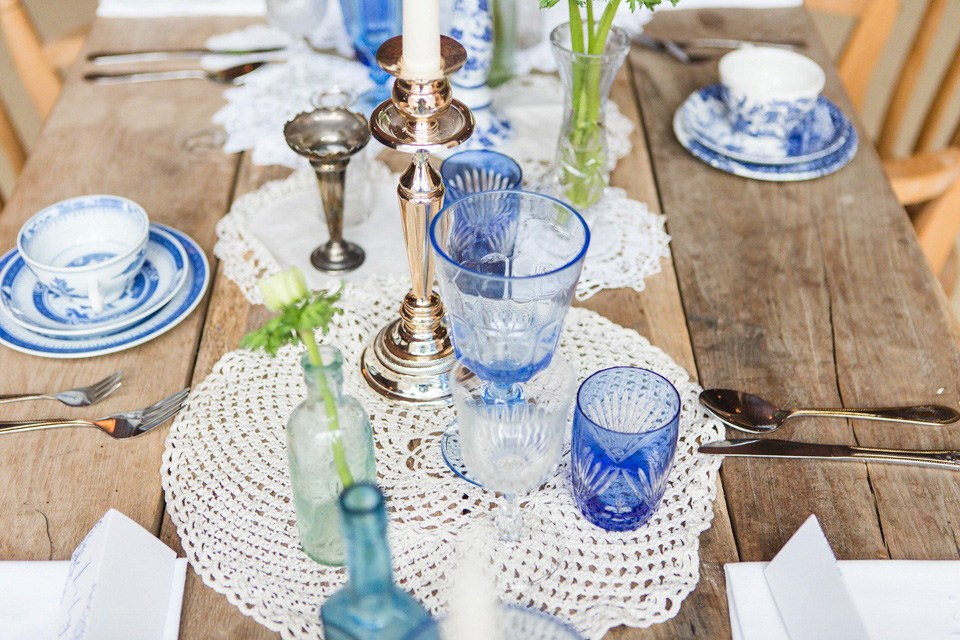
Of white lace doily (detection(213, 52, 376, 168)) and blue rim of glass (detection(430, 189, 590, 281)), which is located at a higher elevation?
blue rim of glass (detection(430, 189, 590, 281))

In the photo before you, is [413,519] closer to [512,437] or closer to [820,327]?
[512,437]

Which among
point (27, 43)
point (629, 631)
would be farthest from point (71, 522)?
point (27, 43)

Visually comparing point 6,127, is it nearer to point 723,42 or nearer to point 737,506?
point 723,42

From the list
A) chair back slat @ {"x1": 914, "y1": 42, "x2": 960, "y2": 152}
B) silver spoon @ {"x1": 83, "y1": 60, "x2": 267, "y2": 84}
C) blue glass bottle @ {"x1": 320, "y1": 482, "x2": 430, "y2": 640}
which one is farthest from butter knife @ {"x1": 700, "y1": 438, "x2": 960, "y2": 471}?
silver spoon @ {"x1": 83, "y1": 60, "x2": 267, "y2": 84}

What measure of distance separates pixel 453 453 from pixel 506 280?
20cm

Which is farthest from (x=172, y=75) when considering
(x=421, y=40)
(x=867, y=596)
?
(x=867, y=596)

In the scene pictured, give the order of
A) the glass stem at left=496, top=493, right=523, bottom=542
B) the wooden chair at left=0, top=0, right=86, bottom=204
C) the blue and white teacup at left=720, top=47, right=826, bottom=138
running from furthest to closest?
1. the wooden chair at left=0, top=0, right=86, bottom=204
2. the blue and white teacup at left=720, top=47, right=826, bottom=138
3. the glass stem at left=496, top=493, right=523, bottom=542

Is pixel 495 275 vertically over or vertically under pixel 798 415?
over

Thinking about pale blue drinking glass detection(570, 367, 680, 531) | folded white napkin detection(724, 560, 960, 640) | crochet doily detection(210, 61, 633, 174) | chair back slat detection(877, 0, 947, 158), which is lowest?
chair back slat detection(877, 0, 947, 158)

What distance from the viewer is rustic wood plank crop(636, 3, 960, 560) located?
0.70m

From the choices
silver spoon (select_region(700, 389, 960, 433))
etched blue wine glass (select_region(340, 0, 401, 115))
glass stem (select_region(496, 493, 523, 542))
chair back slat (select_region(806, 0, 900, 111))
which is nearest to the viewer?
glass stem (select_region(496, 493, 523, 542))

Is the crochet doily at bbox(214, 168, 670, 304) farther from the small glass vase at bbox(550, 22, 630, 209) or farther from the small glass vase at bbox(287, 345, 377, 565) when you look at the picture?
the small glass vase at bbox(287, 345, 377, 565)

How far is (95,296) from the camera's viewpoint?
0.84 m

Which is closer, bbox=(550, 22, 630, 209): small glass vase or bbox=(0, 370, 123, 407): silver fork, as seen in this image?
bbox=(0, 370, 123, 407): silver fork
